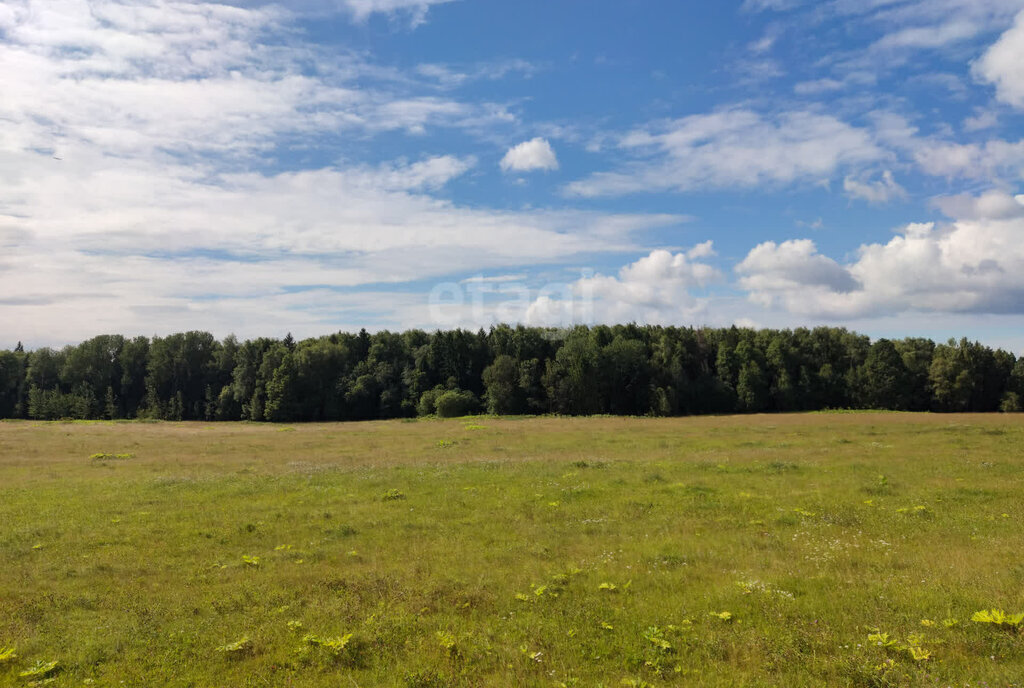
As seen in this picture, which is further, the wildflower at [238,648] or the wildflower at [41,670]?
the wildflower at [238,648]

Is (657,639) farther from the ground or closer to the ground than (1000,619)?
closer to the ground

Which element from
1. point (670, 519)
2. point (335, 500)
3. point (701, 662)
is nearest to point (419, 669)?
point (701, 662)

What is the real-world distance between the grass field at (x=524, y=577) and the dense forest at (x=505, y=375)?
65.2m

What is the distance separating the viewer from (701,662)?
9109 mm

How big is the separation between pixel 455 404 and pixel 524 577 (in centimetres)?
7746

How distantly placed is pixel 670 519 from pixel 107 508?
20.7 m

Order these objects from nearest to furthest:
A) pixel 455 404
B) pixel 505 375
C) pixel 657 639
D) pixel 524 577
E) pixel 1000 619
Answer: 1. pixel 1000 619
2. pixel 657 639
3. pixel 524 577
4. pixel 455 404
5. pixel 505 375

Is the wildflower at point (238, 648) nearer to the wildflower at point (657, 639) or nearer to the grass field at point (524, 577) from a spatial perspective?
the grass field at point (524, 577)

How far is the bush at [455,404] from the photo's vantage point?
3506 inches

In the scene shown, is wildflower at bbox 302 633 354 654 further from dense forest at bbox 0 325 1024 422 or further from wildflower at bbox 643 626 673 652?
dense forest at bbox 0 325 1024 422

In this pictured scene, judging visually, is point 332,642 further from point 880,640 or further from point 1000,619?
point 1000,619

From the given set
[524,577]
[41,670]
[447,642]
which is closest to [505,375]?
[524,577]

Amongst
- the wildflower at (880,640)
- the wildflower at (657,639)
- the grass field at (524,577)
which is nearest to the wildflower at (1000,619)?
the grass field at (524,577)

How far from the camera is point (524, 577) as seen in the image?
13172 millimetres
